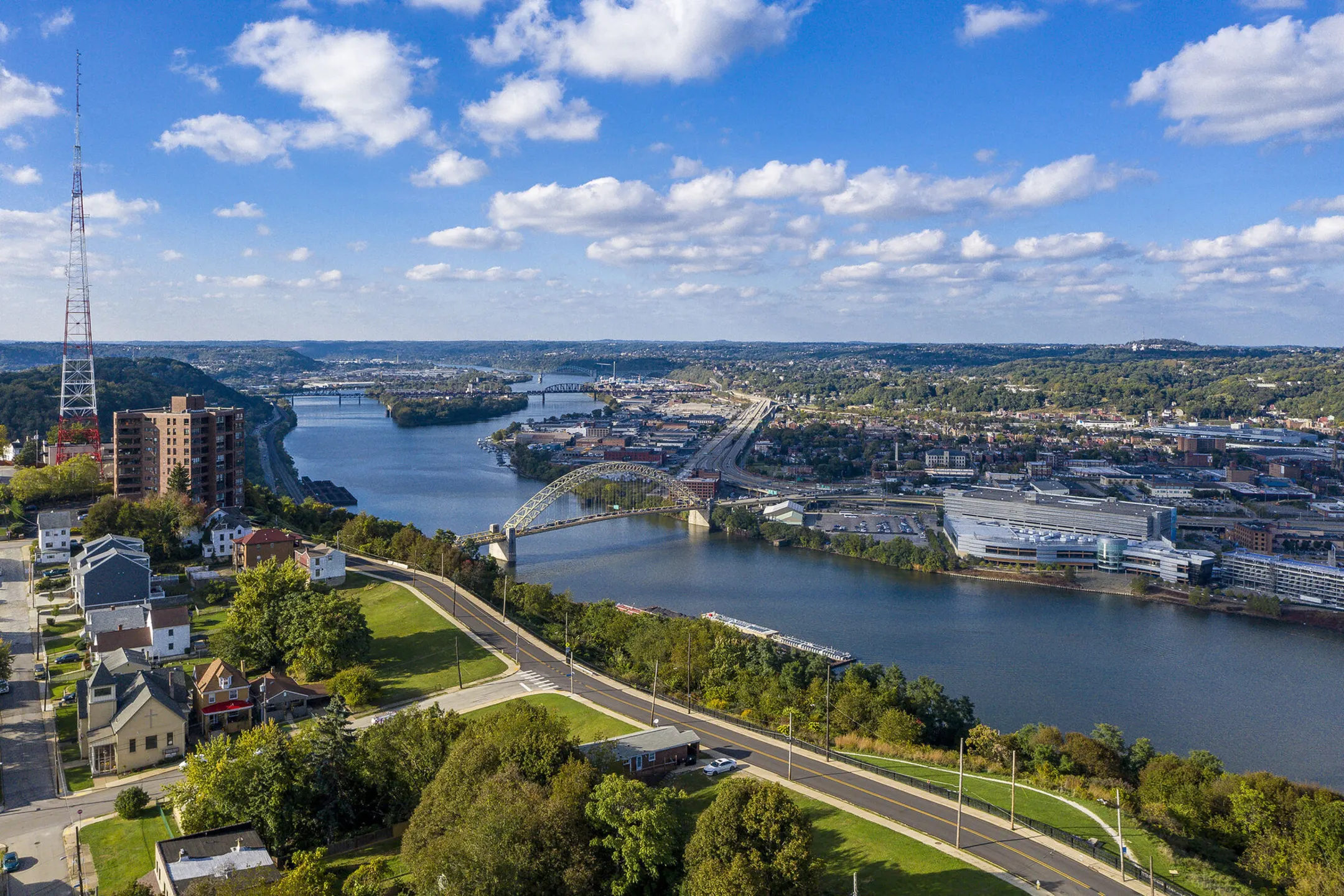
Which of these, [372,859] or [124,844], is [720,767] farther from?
[124,844]

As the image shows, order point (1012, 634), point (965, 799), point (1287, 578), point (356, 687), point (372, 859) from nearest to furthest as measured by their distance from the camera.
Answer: point (372, 859) → point (965, 799) → point (356, 687) → point (1012, 634) → point (1287, 578)

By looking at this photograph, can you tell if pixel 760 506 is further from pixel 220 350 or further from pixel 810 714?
pixel 220 350

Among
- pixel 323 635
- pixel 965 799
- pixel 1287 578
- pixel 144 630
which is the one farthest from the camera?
pixel 1287 578

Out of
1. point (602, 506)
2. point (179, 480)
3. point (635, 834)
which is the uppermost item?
point (179, 480)

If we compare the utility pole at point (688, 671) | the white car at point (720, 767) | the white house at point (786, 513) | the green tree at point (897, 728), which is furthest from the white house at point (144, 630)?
the white house at point (786, 513)

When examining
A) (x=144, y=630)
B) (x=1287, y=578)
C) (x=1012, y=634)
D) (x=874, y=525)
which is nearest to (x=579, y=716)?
(x=144, y=630)

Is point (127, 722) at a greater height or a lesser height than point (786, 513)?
greater

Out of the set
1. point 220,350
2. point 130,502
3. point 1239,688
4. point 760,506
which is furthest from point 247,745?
point 220,350
